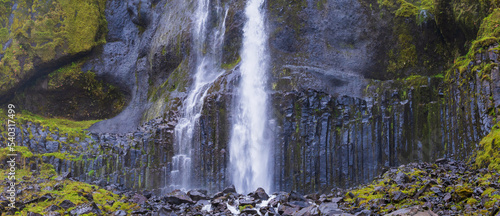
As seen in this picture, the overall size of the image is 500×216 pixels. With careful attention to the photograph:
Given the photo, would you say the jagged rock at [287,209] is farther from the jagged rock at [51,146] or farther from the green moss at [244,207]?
the jagged rock at [51,146]

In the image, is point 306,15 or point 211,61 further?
point 211,61

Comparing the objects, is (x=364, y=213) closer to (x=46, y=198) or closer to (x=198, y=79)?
(x=46, y=198)

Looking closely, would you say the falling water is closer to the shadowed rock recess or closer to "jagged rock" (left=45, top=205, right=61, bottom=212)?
the shadowed rock recess

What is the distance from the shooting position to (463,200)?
24.5 ft

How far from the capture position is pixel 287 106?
57.4ft

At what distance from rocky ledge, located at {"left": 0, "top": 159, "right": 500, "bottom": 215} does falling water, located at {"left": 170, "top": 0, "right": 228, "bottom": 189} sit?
11.9 feet

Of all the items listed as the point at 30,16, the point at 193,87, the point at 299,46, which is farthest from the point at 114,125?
the point at 299,46

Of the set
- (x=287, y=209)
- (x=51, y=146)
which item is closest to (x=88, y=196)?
(x=287, y=209)

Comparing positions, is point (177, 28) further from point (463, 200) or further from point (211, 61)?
point (463, 200)

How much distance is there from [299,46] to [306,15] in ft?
6.27

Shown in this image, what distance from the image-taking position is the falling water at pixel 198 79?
18.2 metres

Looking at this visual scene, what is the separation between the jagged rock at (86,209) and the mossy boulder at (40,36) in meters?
16.1

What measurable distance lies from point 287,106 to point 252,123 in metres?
1.89

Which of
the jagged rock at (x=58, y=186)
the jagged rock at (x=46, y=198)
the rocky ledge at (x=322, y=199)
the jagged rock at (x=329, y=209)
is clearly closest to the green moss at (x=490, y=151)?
the rocky ledge at (x=322, y=199)
